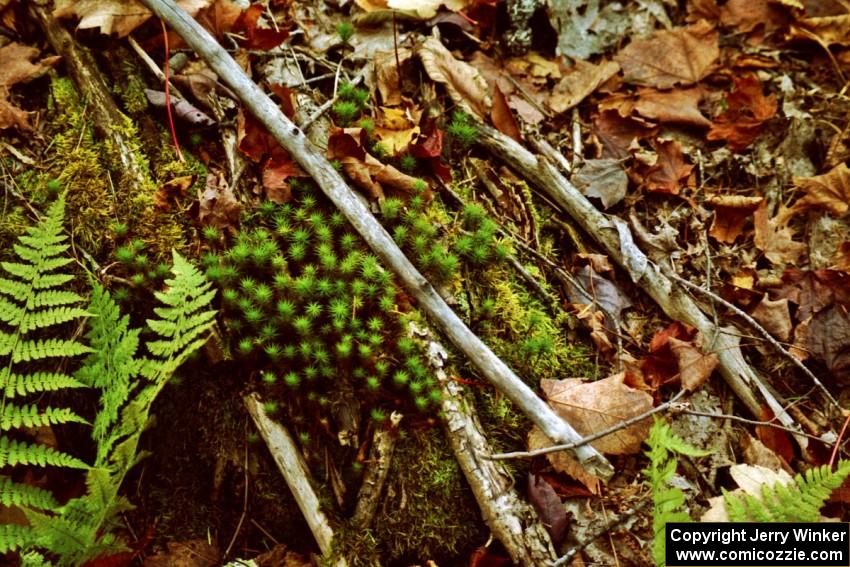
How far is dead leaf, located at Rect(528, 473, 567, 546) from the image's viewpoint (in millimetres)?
2848

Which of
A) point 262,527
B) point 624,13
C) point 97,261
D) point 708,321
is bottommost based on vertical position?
point 262,527

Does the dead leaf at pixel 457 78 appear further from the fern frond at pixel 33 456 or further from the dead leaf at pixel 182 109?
the fern frond at pixel 33 456

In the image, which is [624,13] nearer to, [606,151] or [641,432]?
[606,151]

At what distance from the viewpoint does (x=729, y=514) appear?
2650 mm

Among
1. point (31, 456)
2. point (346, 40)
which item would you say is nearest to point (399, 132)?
point (346, 40)

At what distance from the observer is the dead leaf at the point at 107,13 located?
3230 mm

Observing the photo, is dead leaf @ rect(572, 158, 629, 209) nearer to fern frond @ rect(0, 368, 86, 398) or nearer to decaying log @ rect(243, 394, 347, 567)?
decaying log @ rect(243, 394, 347, 567)

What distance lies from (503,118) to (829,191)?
214cm

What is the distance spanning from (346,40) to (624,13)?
218 cm

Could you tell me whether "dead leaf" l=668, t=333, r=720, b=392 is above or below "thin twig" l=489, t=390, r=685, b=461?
below

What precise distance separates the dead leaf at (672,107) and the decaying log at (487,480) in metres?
2.34

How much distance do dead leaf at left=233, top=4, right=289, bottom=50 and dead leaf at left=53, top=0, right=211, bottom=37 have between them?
539 millimetres

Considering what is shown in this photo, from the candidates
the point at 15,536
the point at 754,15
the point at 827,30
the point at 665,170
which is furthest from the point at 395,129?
the point at 827,30

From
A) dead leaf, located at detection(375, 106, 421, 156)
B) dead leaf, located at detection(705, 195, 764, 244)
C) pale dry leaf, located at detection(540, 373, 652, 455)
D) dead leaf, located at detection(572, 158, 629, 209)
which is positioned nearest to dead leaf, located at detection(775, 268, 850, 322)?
dead leaf, located at detection(705, 195, 764, 244)
